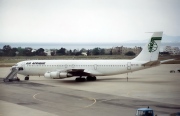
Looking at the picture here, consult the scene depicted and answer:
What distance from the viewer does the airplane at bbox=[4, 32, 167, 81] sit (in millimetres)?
20469

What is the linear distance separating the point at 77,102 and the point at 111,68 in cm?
868

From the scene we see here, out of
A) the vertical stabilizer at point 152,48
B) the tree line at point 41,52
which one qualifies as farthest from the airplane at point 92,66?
the tree line at point 41,52

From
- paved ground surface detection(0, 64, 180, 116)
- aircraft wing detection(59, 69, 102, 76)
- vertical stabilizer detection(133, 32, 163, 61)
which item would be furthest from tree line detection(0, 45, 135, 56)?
paved ground surface detection(0, 64, 180, 116)

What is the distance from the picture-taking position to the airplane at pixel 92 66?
2047 cm

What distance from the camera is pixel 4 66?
3722 centimetres

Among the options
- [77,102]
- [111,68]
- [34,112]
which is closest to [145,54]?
[111,68]

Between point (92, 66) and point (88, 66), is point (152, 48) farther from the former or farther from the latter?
point (88, 66)

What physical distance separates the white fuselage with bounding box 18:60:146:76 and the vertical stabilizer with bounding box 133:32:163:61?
0.54m

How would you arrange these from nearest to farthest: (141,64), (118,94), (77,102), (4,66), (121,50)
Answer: (77,102) → (118,94) → (141,64) → (121,50) → (4,66)

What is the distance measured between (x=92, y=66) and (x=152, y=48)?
14.5 ft

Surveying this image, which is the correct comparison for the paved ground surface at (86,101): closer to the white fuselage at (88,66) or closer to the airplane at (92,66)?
the airplane at (92,66)

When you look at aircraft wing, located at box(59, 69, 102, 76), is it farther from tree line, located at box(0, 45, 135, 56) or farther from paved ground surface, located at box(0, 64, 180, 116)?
tree line, located at box(0, 45, 135, 56)

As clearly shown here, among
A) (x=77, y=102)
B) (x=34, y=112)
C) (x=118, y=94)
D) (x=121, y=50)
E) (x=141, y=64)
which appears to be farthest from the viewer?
(x=121, y=50)

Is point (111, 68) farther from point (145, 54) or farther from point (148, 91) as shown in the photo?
point (148, 91)
